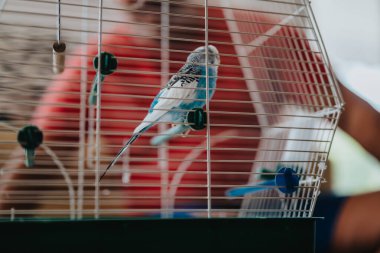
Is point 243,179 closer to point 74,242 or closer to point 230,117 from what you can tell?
point 230,117

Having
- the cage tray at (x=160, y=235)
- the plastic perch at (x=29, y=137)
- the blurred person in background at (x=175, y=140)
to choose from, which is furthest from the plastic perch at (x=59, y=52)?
the blurred person in background at (x=175, y=140)

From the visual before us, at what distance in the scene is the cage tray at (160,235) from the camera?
0.51 meters

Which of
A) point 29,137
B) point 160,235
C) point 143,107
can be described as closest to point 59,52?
point 29,137

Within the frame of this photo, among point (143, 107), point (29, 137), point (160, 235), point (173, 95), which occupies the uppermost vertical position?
point (143, 107)

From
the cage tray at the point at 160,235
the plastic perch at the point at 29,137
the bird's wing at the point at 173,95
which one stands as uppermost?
the bird's wing at the point at 173,95

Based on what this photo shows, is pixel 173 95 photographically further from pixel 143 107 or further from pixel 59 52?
pixel 143 107

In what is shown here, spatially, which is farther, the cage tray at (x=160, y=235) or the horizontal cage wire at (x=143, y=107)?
the horizontal cage wire at (x=143, y=107)

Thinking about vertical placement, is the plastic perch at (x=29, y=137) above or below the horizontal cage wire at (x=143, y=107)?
below

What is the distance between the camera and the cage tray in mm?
514

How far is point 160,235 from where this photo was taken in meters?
0.56

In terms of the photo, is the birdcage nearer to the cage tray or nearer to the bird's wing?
the bird's wing

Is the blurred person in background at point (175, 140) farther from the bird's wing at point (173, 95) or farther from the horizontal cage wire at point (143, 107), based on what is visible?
the bird's wing at point (173, 95)

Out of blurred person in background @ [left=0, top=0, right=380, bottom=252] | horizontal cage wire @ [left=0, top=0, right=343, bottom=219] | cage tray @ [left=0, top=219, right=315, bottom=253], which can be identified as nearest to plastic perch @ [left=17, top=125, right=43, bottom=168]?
cage tray @ [left=0, top=219, right=315, bottom=253]

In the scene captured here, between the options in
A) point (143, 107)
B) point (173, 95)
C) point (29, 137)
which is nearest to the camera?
point (29, 137)
